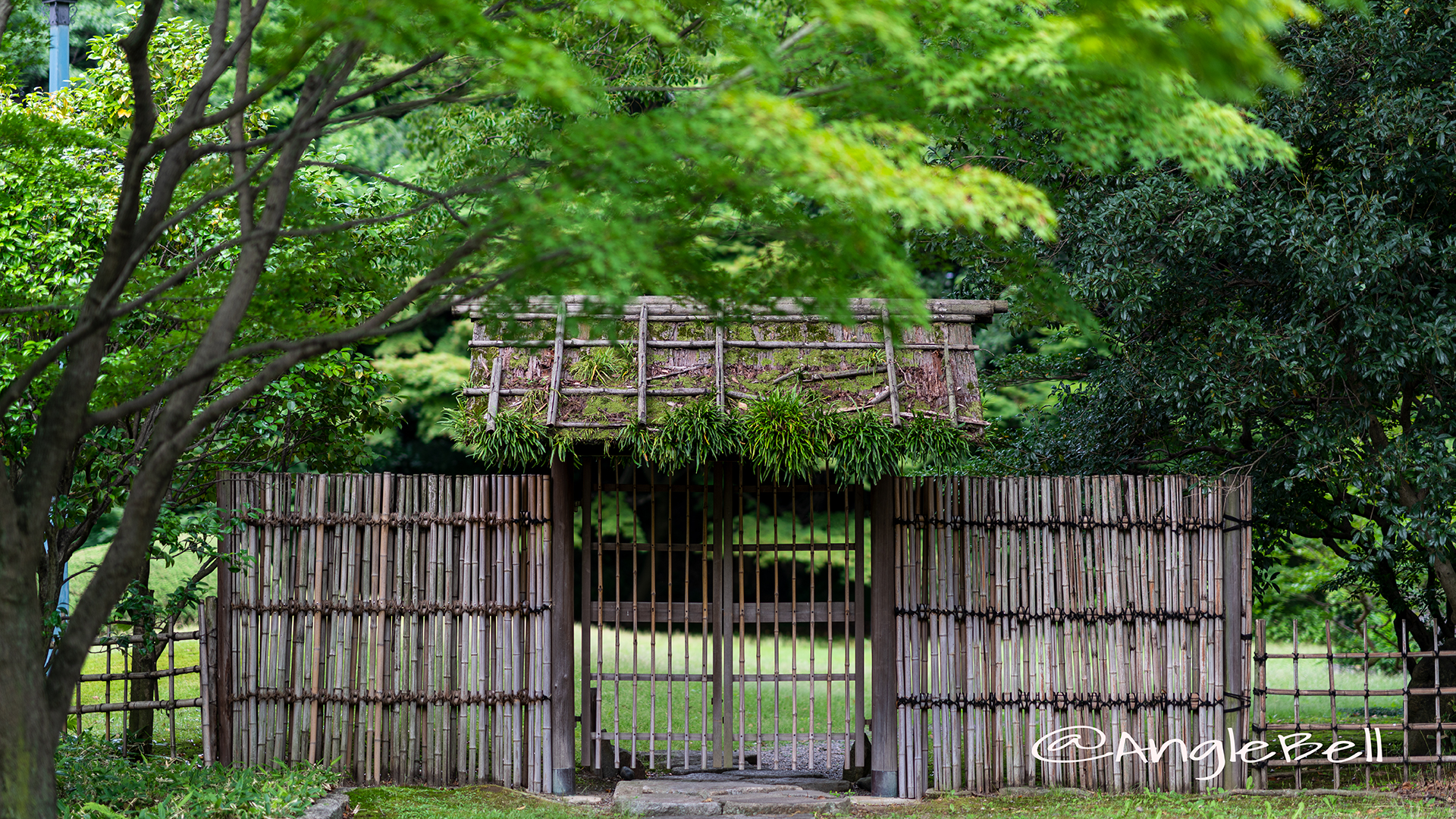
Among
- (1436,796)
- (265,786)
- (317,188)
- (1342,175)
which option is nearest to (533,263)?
(265,786)

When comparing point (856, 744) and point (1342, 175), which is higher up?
point (1342, 175)

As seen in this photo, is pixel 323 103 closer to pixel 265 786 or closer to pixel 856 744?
pixel 265 786

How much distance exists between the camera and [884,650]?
6.88 meters

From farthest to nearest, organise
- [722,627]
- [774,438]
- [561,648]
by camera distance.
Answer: [722,627]
[561,648]
[774,438]

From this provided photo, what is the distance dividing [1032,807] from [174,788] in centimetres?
463

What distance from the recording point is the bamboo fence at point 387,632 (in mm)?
6809

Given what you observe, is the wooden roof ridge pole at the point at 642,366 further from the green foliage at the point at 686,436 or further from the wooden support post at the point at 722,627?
the wooden support post at the point at 722,627

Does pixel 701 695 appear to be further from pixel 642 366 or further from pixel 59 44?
pixel 59 44

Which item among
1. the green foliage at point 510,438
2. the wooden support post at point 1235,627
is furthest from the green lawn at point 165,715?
the wooden support post at point 1235,627

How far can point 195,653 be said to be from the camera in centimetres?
1270

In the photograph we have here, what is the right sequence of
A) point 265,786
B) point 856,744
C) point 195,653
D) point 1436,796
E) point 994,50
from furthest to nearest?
point 195,653
point 856,744
point 1436,796
point 265,786
point 994,50

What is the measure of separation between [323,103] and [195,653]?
10028 mm

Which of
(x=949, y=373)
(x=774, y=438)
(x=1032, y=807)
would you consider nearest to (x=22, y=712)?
(x=774, y=438)

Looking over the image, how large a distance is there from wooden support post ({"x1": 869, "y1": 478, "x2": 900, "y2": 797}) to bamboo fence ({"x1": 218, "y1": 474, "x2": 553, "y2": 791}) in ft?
6.41
